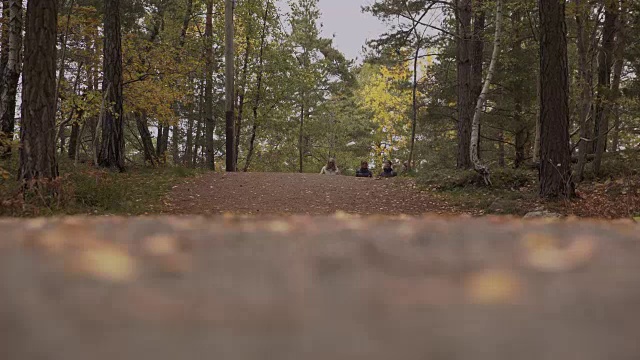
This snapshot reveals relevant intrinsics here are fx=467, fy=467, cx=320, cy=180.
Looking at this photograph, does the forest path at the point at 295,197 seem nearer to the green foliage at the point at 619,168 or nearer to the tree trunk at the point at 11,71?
the green foliage at the point at 619,168

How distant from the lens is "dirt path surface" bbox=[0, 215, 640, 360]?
696 millimetres

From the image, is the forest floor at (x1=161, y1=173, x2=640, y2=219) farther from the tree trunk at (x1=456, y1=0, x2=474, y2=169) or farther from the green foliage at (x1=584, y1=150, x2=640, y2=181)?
the tree trunk at (x1=456, y1=0, x2=474, y2=169)

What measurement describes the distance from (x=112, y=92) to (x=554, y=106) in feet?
34.2

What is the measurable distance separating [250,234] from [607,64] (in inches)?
565

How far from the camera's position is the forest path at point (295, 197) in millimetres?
9484

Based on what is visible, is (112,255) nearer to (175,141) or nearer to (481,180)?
(481,180)

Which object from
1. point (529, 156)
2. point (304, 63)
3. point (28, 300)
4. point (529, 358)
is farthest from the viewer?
point (304, 63)

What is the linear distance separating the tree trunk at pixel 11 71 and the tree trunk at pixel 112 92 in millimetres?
1892

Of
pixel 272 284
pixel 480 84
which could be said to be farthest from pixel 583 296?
pixel 480 84

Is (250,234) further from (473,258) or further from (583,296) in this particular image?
(583,296)

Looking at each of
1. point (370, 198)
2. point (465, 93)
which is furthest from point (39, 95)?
point (465, 93)

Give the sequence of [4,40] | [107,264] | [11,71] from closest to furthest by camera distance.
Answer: [107,264], [11,71], [4,40]

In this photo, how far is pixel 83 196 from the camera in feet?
25.5

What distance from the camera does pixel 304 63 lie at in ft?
103
